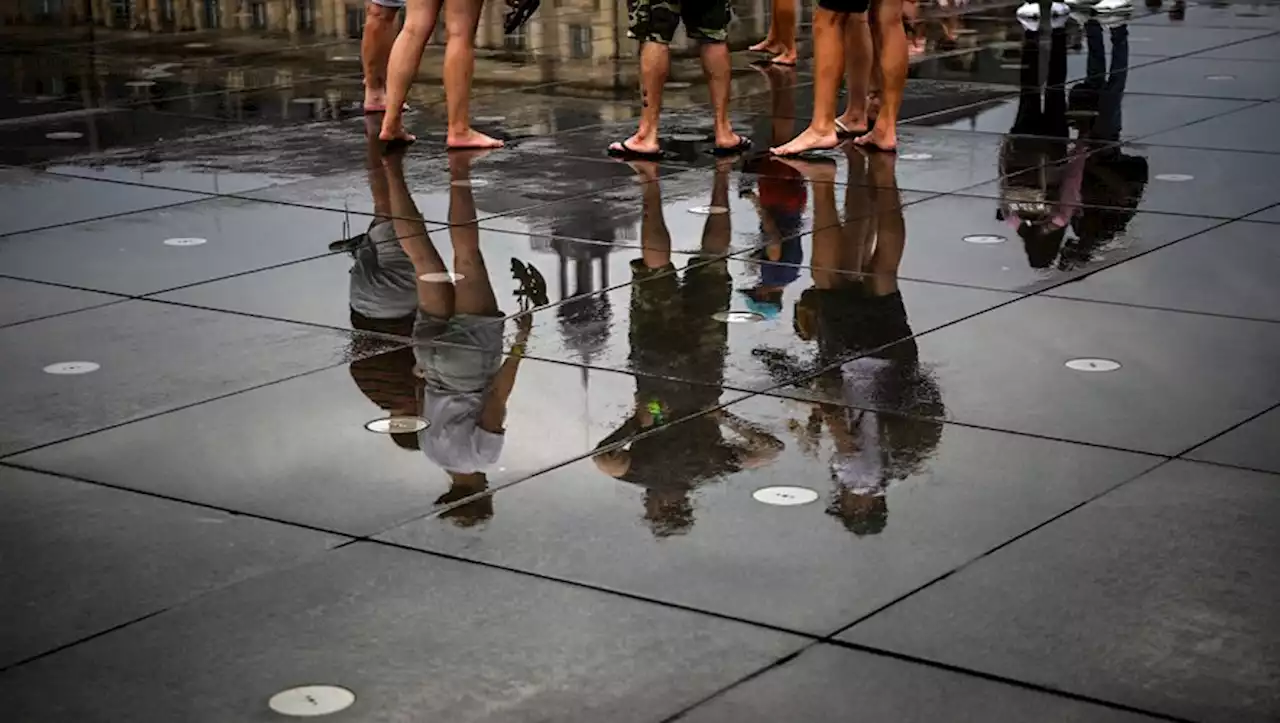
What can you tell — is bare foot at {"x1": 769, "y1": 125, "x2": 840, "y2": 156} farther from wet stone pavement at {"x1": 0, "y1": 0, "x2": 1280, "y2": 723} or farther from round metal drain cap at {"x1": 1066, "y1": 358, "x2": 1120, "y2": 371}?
round metal drain cap at {"x1": 1066, "y1": 358, "x2": 1120, "y2": 371}

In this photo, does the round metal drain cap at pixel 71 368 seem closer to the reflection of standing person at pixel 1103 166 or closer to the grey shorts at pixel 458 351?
the grey shorts at pixel 458 351

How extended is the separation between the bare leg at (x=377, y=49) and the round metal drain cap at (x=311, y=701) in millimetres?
6812

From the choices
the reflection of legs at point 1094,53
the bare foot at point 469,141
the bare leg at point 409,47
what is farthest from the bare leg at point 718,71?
the reflection of legs at point 1094,53

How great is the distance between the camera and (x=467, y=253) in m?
7.29

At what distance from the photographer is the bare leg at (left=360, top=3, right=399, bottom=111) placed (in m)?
9.98

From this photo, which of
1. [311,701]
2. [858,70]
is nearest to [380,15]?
[858,70]

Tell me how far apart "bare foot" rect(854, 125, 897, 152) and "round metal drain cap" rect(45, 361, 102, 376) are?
183 inches

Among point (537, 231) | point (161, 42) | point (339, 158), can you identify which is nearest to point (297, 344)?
point (537, 231)

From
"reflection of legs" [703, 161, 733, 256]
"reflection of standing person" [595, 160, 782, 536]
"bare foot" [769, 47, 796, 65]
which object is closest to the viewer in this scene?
"reflection of standing person" [595, 160, 782, 536]

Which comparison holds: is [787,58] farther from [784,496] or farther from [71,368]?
[784,496]

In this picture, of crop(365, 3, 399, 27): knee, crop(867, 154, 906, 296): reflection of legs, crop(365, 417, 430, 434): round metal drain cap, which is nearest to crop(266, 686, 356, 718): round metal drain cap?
crop(365, 417, 430, 434): round metal drain cap

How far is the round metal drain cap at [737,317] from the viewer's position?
628cm

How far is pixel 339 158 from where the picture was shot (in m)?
9.25

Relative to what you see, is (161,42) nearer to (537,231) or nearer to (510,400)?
(537,231)
